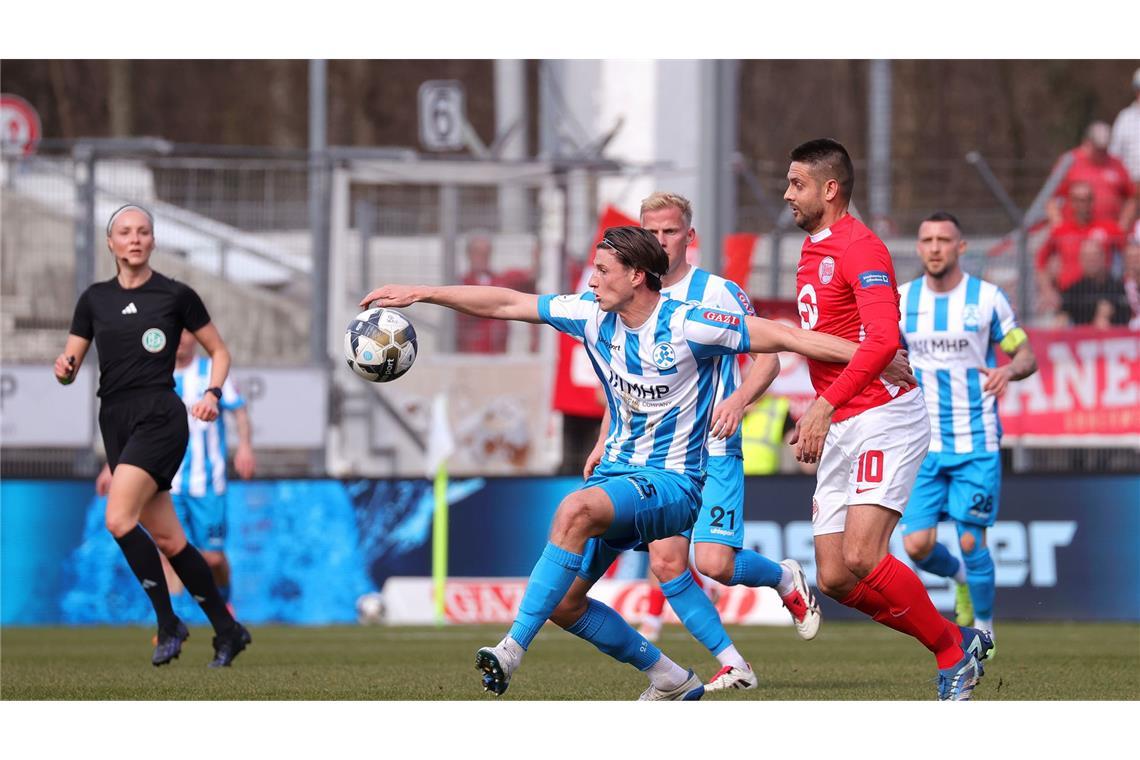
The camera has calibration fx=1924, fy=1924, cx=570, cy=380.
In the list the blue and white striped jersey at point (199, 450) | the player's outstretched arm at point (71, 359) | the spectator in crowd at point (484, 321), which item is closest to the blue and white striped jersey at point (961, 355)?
the player's outstretched arm at point (71, 359)

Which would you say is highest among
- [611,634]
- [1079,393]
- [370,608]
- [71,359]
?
[71,359]

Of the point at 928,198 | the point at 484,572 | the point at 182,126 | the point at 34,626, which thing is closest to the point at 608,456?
the point at 484,572

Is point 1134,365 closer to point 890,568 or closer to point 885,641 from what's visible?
point 885,641

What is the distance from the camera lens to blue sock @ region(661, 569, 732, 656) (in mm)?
9133

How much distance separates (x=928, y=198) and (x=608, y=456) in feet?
→ 44.0

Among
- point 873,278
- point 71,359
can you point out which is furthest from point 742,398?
point 71,359

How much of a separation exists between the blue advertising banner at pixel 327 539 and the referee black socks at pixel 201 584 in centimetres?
574

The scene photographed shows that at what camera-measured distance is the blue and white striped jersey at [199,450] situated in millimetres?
13750

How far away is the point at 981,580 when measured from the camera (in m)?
11.2

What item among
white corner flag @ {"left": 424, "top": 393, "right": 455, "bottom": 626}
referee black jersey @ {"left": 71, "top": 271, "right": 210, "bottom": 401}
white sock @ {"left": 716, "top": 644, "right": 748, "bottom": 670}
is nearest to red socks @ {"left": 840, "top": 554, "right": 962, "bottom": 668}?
white sock @ {"left": 716, "top": 644, "right": 748, "bottom": 670}

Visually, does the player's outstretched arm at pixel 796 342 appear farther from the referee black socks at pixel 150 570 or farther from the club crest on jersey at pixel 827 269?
the referee black socks at pixel 150 570

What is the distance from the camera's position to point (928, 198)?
2070 cm

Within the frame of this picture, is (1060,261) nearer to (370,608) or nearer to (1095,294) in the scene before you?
(1095,294)

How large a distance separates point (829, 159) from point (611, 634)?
7.42ft
